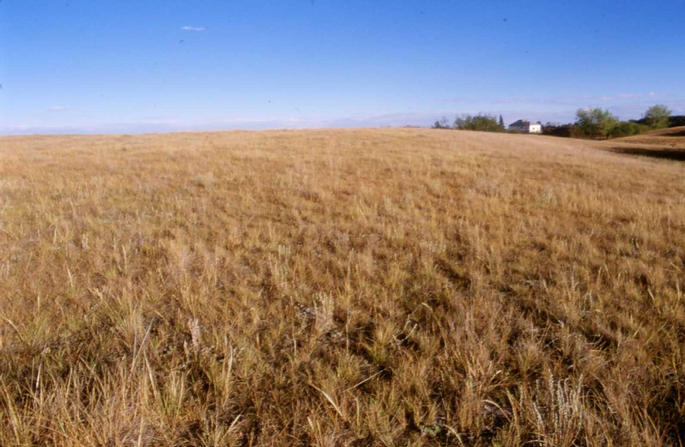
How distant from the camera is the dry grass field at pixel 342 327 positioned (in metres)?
1.61

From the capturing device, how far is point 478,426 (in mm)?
1634

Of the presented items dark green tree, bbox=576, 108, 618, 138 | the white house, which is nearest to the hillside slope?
dark green tree, bbox=576, 108, 618, 138

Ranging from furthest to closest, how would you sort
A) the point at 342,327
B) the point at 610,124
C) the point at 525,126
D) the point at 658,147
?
the point at 525,126 < the point at 610,124 < the point at 658,147 < the point at 342,327

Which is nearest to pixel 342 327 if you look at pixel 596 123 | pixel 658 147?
pixel 658 147

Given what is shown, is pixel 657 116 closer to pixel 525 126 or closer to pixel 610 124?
pixel 610 124

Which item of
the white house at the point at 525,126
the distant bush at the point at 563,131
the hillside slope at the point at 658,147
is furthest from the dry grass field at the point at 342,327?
the white house at the point at 525,126

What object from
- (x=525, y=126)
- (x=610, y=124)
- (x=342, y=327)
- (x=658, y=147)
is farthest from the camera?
(x=525, y=126)

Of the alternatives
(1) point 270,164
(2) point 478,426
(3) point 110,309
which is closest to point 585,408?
(2) point 478,426

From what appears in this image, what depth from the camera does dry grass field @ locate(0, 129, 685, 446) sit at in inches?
63.3

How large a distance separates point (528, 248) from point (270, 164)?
912 centimetres

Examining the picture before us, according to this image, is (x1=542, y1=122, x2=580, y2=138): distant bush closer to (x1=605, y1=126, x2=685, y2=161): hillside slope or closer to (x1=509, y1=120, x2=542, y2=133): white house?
(x1=605, y1=126, x2=685, y2=161): hillside slope

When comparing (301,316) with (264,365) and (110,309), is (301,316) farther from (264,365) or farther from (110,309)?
(110,309)

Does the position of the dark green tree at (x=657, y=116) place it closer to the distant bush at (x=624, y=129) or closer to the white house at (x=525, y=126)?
the distant bush at (x=624, y=129)

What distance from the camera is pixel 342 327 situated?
250 cm
